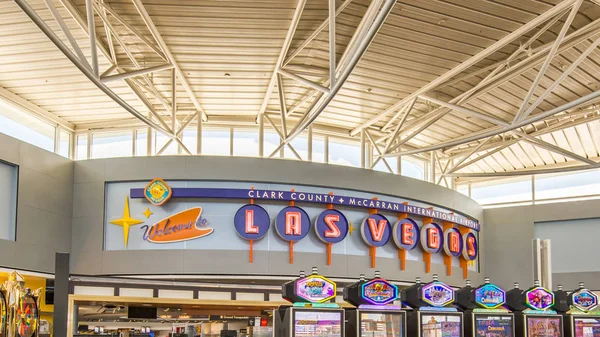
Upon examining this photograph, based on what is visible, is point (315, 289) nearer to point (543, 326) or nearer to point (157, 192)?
point (543, 326)

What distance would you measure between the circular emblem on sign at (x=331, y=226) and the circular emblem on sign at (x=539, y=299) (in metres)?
7.52

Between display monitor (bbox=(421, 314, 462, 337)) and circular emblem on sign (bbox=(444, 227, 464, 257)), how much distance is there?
1031cm

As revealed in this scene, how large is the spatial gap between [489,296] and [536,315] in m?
1.24

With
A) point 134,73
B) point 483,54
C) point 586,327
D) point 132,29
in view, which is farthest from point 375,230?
point 132,29

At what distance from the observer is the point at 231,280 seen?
21047 millimetres

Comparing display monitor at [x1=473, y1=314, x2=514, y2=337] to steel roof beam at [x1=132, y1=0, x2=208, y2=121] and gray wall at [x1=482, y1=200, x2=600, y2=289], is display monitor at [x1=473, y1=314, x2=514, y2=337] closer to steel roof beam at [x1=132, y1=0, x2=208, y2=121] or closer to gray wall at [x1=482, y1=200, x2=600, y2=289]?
steel roof beam at [x1=132, y1=0, x2=208, y2=121]

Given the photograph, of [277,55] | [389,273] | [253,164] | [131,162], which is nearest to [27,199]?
[131,162]

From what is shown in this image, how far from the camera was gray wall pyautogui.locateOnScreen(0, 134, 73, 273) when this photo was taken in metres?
18.0

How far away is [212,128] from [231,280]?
495cm

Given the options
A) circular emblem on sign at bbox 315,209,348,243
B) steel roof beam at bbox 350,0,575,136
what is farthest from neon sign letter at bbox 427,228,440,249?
steel roof beam at bbox 350,0,575,136

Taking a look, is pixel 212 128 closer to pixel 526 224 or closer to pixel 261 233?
pixel 261 233

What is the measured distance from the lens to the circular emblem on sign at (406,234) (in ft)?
71.8

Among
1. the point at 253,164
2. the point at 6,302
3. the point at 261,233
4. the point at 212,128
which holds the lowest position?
the point at 6,302

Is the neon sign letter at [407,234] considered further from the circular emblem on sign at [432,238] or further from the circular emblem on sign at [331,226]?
the circular emblem on sign at [331,226]
